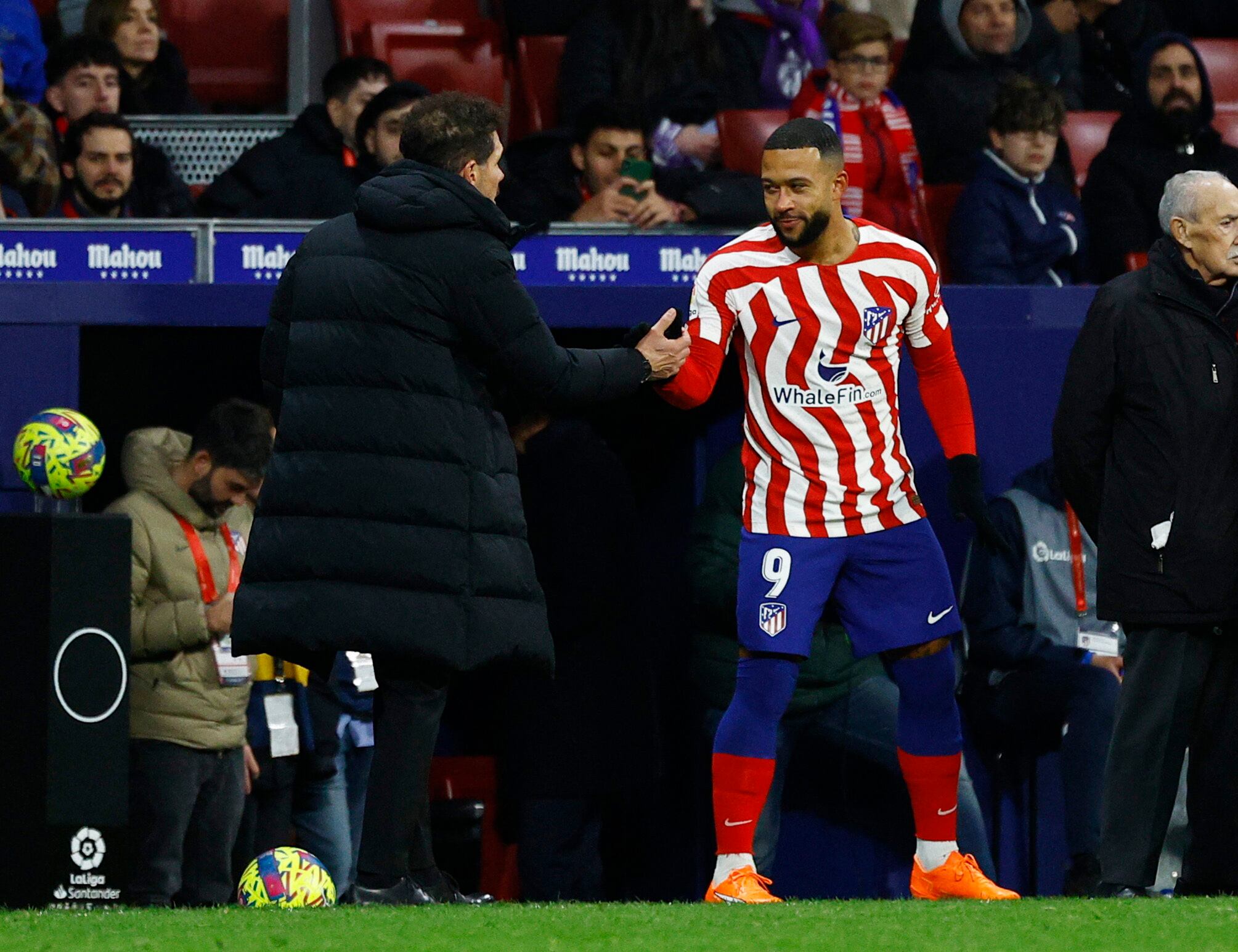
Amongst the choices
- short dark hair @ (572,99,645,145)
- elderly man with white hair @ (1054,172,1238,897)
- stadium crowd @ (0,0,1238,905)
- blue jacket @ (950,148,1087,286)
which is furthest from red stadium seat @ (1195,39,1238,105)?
elderly man with white hair @ (1054,172,1238,897)

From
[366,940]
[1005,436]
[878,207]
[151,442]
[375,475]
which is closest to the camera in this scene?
[366,940]

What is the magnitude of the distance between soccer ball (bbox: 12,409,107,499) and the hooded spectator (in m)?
4.24

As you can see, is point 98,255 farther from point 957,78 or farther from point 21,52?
point 957,78

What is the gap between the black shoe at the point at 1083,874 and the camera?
6.50 metres

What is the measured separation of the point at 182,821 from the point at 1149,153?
4.85 m

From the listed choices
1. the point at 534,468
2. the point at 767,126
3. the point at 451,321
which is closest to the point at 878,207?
the point at 767,126

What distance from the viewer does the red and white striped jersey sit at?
523cm

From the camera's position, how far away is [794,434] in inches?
208

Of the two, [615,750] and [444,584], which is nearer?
[444,584]

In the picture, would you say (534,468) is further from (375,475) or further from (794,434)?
(375,475)

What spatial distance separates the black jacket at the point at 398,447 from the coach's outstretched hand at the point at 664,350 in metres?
0.48

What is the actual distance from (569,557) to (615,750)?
1.99 feet

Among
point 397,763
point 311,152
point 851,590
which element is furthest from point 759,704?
point 311,152

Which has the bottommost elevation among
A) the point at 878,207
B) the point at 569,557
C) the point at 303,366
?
the point at 569,557
